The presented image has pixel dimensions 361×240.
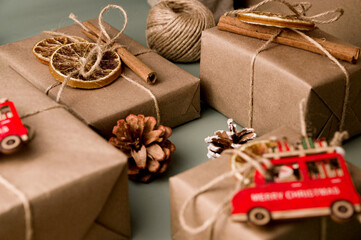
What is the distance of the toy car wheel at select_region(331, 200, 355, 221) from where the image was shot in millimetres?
792

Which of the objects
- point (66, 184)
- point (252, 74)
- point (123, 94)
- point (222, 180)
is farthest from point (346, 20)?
point (66, 184)

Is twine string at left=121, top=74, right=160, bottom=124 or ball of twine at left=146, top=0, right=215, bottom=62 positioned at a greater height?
ball of twine at left=146, top=0, right=215, bottom=62

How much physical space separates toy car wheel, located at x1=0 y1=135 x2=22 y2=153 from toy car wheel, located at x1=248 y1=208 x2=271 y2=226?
1.57ft

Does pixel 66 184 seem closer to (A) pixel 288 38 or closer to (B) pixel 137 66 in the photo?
(B) pixel 137 66

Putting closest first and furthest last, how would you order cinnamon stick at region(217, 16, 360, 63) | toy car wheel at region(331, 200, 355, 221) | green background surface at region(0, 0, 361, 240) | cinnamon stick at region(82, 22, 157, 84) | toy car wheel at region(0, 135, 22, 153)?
toy car wheel at region(331, 200, 355, 221) → toy car wheel at region(0, 135, 22, 153) → green background surface at region(0, 0, 361, 240) → cinnamon stick at region(217, 16, 360, 63) → cinnamon stick at region(82, 22, 157, 84)

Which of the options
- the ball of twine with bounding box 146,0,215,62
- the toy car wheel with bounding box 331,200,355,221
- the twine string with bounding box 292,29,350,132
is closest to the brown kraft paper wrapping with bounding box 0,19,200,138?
the ball of twine with bounding box 146,0,215,62

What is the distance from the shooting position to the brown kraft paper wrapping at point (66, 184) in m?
0.86

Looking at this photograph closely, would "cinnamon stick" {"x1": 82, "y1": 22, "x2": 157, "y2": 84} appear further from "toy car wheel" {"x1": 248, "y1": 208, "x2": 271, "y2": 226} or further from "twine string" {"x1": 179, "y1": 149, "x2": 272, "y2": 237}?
"toy car wheel" {"x1": 248, "y1": 208, "x2": 271, "y2": 226}

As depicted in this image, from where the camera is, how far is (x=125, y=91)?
1.33 m

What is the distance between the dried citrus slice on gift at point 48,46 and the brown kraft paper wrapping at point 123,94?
0.03m

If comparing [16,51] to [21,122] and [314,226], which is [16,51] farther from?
[314,226]

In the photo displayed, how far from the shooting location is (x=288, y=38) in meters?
1.31

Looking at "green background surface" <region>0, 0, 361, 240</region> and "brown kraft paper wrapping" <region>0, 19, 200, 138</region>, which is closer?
"green background surface" <region>0, 0, 361, 240</region>

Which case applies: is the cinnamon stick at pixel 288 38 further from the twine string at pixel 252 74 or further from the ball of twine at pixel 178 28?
the ball of twine at pixel 178 28
